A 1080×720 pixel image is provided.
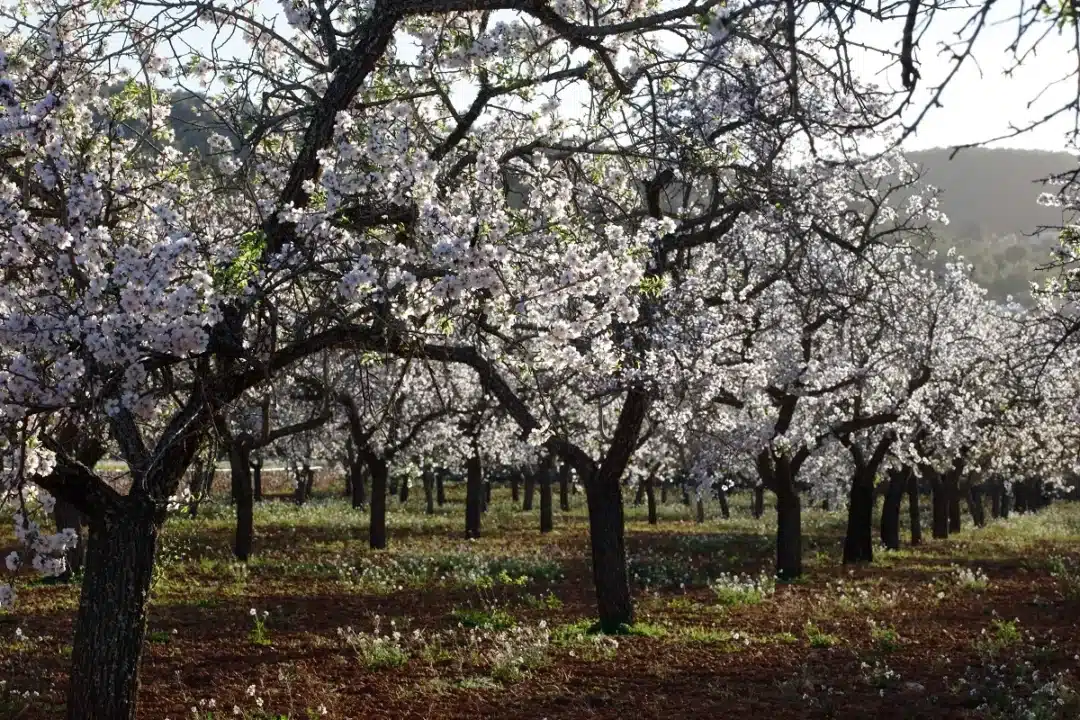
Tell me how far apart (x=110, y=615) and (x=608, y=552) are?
6793mm

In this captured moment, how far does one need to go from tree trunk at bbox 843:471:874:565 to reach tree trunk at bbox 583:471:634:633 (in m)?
12.9

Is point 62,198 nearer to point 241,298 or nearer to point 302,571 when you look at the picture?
point 241,298

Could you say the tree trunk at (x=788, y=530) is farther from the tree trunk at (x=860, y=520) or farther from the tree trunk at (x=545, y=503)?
the tree trunk at (x=545, y=503)

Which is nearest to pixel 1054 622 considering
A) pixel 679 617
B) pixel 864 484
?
pixel 679 617

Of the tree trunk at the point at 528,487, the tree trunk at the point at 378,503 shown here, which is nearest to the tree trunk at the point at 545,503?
the tree trunk at the point at 378,503

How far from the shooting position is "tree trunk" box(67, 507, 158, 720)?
703cm

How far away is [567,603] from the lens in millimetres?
15977

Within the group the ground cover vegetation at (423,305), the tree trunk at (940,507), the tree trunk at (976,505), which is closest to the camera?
the ground cover vegetation at (423,305)

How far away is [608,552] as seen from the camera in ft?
40.8

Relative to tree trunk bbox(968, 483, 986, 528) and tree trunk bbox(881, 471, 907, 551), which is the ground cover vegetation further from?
tree trunk bbox(968, 483, 986, 528)

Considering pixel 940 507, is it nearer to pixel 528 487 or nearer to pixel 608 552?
pixel 528 487

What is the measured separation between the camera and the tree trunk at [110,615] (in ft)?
23.1

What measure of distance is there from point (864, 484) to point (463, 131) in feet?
59.8

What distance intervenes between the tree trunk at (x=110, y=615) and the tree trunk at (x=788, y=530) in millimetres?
15391
